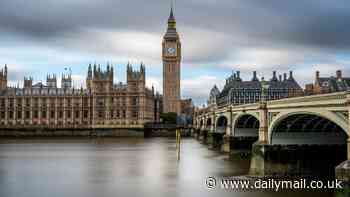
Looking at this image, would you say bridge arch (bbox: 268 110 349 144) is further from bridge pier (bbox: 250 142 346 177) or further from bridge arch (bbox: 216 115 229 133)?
bridge arch (bbox: 216 115 229 133)

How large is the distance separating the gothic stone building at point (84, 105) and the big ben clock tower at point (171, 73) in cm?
2483

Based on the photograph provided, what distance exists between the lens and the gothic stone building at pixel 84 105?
122312mm

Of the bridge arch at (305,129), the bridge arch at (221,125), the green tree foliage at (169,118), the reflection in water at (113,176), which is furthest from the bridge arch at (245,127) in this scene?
the green tree foliage at (169,118)

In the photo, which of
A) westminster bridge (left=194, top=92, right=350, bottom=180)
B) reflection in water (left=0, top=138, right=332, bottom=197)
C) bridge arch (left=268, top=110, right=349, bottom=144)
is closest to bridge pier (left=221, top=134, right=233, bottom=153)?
reflection in water (left=0, top=138, right=332, bottom=197)

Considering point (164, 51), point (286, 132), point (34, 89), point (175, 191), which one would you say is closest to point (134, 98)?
point (34, 89)

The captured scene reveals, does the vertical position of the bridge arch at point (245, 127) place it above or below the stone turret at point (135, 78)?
below

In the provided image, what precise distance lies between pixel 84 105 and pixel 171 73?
1468 inches

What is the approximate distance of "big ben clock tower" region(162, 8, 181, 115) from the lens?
153500 mm

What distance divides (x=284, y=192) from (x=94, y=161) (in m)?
24.2

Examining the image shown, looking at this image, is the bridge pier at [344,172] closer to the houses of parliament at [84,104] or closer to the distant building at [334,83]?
the distant building at [334,83]

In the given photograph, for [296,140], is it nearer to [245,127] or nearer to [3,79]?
[245,127]

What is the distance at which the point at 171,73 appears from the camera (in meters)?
154

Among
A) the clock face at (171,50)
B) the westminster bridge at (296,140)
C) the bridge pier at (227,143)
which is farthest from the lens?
the clock face at (171,50)

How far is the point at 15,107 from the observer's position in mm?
125938
